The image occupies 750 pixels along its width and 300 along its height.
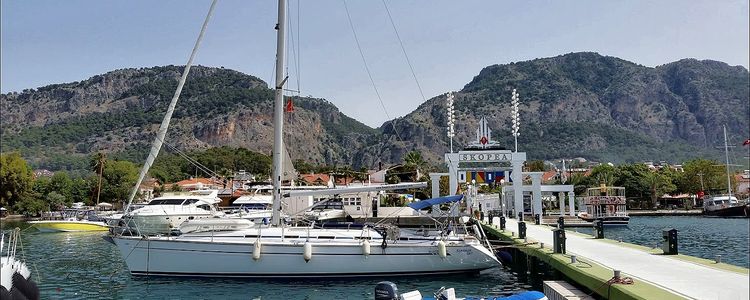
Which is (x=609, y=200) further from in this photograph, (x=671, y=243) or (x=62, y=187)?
(x=62, y=187)

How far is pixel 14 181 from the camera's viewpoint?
75250mm

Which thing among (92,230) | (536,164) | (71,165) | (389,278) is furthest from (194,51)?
(71,165)

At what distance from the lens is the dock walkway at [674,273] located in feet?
32.9

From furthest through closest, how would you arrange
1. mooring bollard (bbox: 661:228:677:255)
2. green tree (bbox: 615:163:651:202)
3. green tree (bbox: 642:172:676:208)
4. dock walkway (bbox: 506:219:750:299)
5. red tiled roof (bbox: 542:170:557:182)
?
red tiled roof (bbox: 542:170:557:182)
green tree (bbox: 615:163:651:202)
green tree (bbox: 642:172:676:208)
mooring bollard (bbox: 661:228:677:255)
dock walkway (bbox: 506:219:750:299)

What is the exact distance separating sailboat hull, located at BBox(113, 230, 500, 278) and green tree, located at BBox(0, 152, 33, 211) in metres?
67.1

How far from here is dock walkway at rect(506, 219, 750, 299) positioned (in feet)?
32.9

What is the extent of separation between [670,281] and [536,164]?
9681 cm

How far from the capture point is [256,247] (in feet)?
61.8

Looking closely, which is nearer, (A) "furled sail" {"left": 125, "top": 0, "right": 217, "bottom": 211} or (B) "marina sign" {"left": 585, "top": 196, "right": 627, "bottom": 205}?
(A) "furled sail" {"left": 125, "top": 0, "right": 217, "bottom": 211}

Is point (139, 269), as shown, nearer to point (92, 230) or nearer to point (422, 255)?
point (422, 255)

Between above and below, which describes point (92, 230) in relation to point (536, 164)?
below

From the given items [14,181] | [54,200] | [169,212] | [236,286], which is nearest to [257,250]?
[236,286]

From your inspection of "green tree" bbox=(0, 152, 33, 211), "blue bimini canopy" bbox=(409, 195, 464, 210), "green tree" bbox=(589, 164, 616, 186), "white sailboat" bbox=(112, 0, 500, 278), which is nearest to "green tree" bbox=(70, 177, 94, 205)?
"green tree" bbox=(0, 152, 33, 211)

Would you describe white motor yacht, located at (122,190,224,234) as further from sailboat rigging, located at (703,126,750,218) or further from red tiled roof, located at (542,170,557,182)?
red tiled roof, located at (542,170,557,182)
